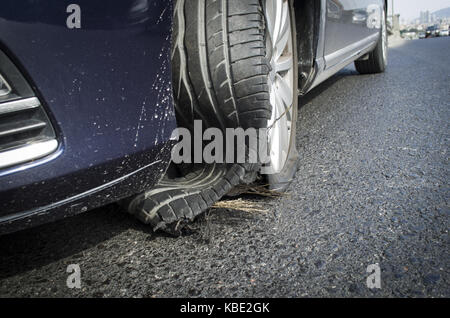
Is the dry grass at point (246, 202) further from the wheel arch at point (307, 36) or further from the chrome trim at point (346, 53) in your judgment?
the chrome trim at point (346, 53)

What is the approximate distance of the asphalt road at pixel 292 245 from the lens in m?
1.04

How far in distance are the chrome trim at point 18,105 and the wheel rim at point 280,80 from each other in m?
0.91

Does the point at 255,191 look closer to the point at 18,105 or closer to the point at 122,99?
the point at 122,99

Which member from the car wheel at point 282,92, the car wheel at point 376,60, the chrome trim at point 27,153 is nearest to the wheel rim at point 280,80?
the car wheel at point 282,92

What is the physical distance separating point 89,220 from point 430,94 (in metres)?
2.89

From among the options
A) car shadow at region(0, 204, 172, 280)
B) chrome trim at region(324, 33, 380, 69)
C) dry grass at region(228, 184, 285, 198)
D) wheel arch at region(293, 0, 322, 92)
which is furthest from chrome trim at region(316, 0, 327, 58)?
car shadow at region(0, 204, 172, 280)

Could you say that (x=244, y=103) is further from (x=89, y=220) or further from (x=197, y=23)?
(x=89, y=220)

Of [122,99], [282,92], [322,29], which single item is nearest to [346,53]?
[322,29]

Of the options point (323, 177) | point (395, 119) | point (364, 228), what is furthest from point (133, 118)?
point (395, 119)

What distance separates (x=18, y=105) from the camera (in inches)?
33.4

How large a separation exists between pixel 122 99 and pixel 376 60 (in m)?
4.17

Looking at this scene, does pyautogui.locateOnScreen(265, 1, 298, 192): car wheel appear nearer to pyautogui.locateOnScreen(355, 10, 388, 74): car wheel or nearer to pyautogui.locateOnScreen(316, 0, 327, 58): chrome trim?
pyautogui.locateOnScreen(316, 0, 327, 58): chrome trim

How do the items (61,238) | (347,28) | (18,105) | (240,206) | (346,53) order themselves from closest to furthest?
(18,105)
(61,238)
(240,206)
(347,28)
(346,53)

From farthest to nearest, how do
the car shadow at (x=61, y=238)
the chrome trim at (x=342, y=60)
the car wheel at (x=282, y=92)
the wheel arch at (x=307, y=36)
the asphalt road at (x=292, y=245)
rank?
the chrome trim at (x=342, y=60) → the wheel arch at (x=307, y=36) → the car wheel at (x=282, y=92) → the car shadow at (x=61, y=238) → the asphalt road at (x=292, y=245)
